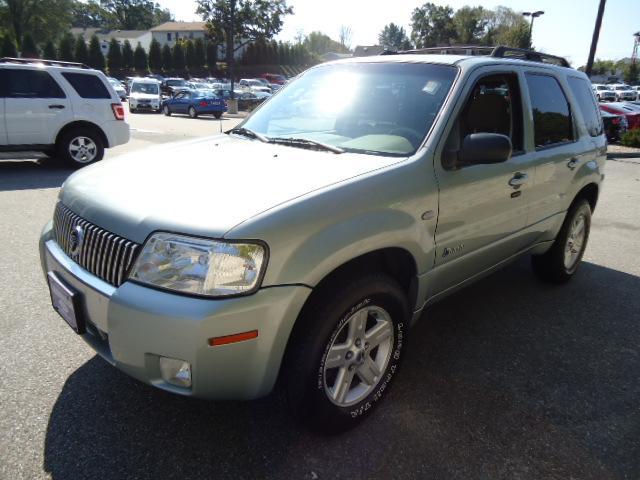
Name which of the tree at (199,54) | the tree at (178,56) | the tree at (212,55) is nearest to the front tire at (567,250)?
the tree at (178,56)

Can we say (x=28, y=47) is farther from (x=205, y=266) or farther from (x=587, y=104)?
(x=205, y=266)

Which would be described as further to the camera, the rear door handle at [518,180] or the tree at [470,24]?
the tree at [470,24]

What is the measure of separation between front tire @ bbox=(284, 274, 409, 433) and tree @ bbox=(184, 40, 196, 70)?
7443 cm

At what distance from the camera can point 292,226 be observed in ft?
6.48

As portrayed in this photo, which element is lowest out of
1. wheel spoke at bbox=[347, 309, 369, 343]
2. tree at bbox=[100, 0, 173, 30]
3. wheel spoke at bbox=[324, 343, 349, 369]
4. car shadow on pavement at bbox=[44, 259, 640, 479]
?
car shadow on pavement at bbox=[44, 259, 640, 479]

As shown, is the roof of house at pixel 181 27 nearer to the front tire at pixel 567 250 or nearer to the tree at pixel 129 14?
the tree at pixel 129 14

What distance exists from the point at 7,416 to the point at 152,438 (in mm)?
769

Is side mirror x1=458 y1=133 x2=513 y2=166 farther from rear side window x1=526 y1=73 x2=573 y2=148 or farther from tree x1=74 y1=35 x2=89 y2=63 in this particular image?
tree x1=74 y1=35 x2=89 y2=63

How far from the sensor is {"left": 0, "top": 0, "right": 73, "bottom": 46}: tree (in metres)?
64.6

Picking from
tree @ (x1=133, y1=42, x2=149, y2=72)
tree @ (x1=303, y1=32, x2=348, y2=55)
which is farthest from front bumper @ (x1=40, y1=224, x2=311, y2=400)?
tree @ (x1=303, y1=32, x2=348, y2=55)

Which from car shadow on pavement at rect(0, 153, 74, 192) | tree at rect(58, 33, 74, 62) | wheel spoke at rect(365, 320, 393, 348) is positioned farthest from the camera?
tree at rect(58, 33, 74, 62)

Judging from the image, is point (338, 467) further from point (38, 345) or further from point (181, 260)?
point (38, 345)

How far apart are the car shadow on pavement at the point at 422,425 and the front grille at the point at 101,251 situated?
2.64 ft

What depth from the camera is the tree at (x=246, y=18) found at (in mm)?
57406
